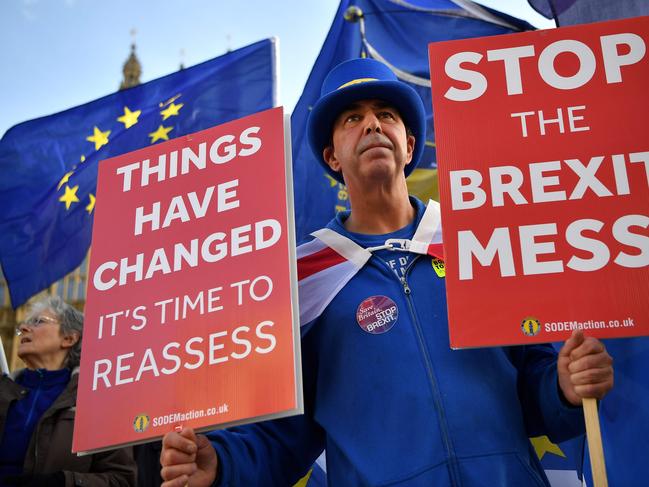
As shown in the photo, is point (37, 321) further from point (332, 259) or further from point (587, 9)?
point (587, 9)

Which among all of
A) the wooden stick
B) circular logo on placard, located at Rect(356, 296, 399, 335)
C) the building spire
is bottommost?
the wooden stick

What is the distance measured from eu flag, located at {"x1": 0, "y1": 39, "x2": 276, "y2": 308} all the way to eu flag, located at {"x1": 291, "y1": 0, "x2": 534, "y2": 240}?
82 centimetres

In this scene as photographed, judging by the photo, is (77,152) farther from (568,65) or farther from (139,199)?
(568,65)

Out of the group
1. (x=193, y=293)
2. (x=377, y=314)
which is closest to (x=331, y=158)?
(x=377, y=314)

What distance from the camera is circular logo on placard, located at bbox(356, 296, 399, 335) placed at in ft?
12.6

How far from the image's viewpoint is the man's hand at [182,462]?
3.39 m

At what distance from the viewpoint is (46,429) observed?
15.9ft

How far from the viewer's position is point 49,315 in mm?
5652

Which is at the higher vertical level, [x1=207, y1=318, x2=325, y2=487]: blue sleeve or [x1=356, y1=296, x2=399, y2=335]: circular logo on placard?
[x1=356, y1=296, x2=399, y2=335]: circular logo on placard

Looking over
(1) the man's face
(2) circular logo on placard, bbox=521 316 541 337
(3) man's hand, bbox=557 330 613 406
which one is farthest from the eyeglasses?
(3) man's hand, bbox=557 330 613 406

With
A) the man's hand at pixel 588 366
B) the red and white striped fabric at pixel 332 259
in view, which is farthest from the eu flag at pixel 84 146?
the man's hand at pixel 588 366

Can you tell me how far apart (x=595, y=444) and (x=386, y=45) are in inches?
186

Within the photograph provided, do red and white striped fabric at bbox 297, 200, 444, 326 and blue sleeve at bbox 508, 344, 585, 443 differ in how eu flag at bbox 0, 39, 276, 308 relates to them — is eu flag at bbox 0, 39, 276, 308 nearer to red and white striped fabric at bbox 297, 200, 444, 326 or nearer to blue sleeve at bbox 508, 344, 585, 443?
red and white striped fabric at bbox 297, 200, 444, 326

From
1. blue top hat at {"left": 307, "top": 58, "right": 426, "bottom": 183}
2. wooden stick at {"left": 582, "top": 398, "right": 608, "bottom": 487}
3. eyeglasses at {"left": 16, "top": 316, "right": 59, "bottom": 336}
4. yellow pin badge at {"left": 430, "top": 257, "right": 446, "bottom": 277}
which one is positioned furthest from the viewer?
eyeglasses at {"left": 16, "top": 316, "right": 59, "bottom": 336}
